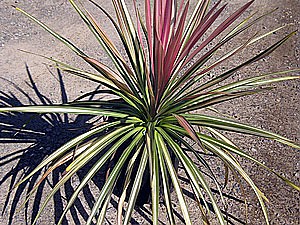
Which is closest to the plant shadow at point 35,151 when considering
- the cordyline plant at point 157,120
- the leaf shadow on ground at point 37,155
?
the leaf shadow on ground at point 37,155

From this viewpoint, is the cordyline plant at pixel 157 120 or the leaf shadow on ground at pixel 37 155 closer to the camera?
the cordyline plant at pixel 157 120

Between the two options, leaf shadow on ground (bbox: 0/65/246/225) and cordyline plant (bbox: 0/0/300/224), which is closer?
cordyline plant (bbox: 0/0/300/224)

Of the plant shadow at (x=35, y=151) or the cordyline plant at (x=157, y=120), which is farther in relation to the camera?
the plant shadow at (x=35, y=151)

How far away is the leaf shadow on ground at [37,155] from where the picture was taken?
2.34 meters

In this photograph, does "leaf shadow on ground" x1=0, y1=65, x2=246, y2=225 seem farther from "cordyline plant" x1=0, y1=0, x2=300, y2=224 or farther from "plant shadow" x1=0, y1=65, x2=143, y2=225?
"cordyline plant" x1=0, y1=0, x2=300, y2=224

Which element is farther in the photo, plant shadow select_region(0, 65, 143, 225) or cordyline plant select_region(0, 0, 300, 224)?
plant shadow select_region(0, 65, 143, 225)

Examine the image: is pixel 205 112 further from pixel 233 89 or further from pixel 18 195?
pixel 18 195

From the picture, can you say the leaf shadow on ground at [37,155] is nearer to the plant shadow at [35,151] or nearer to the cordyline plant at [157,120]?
the plant shadow at [35,151]

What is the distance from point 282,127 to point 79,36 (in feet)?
5.45

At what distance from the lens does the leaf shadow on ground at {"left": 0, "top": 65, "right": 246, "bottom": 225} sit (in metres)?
2.34

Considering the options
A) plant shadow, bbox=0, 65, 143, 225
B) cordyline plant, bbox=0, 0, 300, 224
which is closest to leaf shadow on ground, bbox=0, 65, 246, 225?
plant shadow, bbox=0, 65, 143, 225

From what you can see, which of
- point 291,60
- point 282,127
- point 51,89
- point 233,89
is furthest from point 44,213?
point 291,60

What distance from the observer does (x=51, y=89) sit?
9.86ft

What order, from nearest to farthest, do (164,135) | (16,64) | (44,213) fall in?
1. (164,135)
2. (44,213)
3. (16,64)
